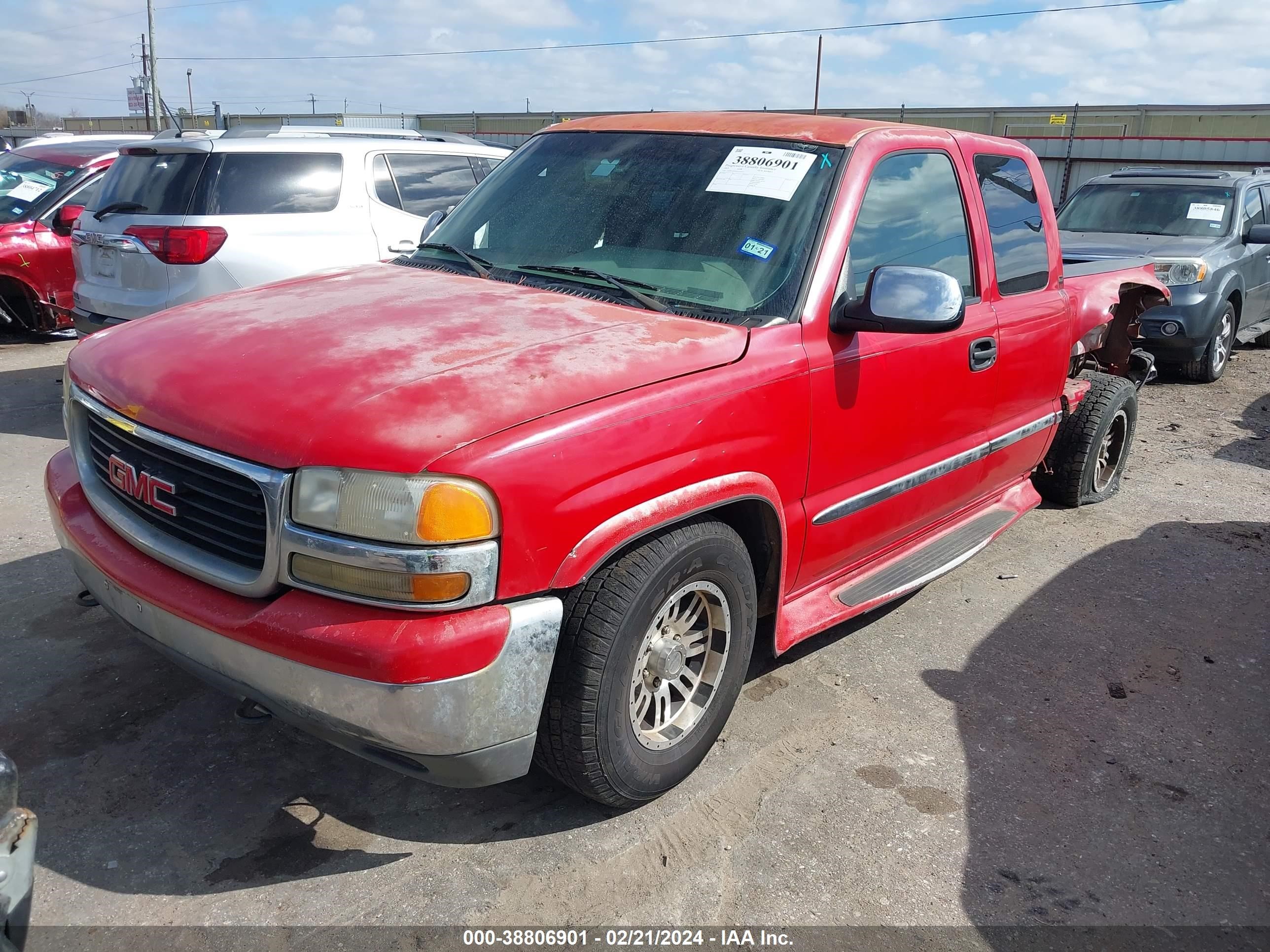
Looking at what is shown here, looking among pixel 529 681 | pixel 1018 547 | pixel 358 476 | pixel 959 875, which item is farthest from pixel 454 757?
pixel 1018 547

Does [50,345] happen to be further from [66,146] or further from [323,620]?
[323,620]

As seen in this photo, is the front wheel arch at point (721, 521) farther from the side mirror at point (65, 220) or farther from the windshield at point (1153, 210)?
the windshield at point (1153, 210)

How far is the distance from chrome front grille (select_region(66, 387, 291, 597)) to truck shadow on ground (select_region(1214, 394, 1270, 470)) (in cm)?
675

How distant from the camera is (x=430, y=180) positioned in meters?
7.29

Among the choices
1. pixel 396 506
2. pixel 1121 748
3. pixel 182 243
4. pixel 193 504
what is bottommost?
pixel 1121 748

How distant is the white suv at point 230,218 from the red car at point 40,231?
219cm

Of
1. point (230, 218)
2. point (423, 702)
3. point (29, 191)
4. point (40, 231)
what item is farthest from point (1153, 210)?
point (29, 191)

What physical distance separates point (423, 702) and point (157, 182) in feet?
17.7

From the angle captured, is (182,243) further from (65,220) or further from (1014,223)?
(1014,223)

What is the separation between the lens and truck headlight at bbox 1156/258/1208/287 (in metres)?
8.50

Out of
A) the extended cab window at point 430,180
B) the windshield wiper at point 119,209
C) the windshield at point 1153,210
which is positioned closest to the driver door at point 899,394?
the extended cab window at point 430,180

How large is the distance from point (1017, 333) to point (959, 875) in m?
2.26

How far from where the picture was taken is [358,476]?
2.20m

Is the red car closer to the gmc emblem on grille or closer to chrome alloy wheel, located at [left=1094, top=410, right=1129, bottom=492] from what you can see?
the gmc emblem on grille
